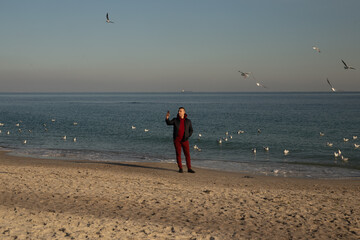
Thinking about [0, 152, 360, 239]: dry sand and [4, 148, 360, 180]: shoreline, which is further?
[4, 148, 360, 180]: shoreline

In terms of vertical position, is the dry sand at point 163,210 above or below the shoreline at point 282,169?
above

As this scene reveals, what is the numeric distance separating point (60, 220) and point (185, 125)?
655 cm

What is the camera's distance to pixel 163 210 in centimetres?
909

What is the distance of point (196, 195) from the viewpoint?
10.7 m

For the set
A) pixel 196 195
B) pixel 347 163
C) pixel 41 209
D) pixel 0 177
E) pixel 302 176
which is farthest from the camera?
pixel 347 163

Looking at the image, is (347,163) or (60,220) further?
(347,163)

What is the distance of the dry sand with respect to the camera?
7.50 metres

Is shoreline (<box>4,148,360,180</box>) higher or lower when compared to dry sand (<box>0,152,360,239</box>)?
lower

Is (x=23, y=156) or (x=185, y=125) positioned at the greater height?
(x=185, y=125)

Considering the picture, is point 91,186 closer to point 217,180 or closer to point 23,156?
point 217,180

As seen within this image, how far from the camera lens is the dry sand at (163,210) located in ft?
24.6

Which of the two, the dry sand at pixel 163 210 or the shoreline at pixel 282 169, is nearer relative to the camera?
the dry sand at pixel 163 210

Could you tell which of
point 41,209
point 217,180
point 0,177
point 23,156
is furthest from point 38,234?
point 23,156

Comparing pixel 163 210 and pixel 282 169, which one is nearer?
pixel 163 210
